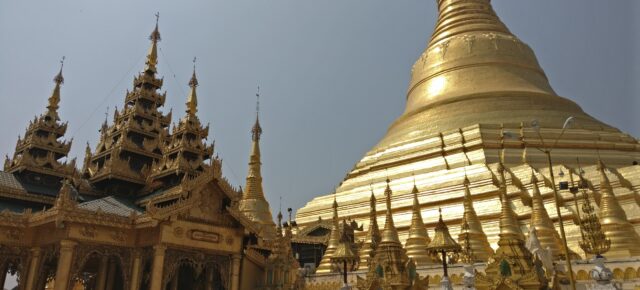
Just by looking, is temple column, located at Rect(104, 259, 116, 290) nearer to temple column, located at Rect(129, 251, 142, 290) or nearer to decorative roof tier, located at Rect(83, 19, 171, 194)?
temple column, located at Rect(129, 251, 142, 290)

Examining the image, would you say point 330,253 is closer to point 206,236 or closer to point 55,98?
point 206,236

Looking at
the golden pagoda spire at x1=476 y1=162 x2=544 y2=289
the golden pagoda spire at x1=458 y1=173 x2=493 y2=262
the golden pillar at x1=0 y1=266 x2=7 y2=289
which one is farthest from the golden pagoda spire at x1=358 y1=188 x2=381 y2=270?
the golden pillar at x1=0 y1=266 x2=7 y2=289

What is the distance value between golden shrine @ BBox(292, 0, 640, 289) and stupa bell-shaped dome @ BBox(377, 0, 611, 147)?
0.10 m

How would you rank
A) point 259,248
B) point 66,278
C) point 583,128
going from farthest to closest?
point 583,128 < point 259,248 < point 66,278

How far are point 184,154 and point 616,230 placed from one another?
1628 centimetres

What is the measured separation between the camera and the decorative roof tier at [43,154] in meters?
19.1

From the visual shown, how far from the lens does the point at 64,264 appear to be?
44.1 feet

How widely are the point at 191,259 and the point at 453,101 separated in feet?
70.7

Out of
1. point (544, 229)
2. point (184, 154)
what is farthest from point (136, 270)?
point (544, 229)

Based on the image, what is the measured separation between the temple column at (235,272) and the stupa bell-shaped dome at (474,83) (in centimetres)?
1752

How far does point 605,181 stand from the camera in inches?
721

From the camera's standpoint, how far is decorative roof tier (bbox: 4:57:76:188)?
62.7 ft

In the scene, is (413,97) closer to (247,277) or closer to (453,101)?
(453,101)

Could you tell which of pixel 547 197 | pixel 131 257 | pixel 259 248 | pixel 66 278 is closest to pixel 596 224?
pixel 547 197
